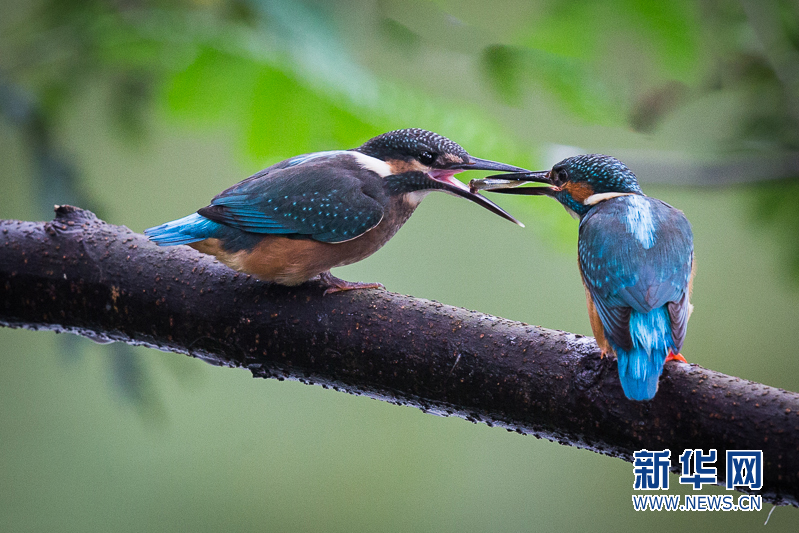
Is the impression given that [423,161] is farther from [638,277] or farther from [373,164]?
[638,277]

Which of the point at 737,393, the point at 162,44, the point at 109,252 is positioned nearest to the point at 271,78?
the point at 162,44

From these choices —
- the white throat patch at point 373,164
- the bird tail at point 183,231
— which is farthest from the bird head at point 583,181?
the bird tail at point 183,231

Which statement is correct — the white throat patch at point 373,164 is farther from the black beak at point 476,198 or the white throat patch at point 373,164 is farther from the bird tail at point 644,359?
the bird tail at point 644,359

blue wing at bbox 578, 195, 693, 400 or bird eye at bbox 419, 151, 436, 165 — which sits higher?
bird eye at bbox 419, 151, 436, 165

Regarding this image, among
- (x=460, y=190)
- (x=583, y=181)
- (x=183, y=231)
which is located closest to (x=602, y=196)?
(x=583, y=181)

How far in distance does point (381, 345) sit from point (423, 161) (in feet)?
1.51

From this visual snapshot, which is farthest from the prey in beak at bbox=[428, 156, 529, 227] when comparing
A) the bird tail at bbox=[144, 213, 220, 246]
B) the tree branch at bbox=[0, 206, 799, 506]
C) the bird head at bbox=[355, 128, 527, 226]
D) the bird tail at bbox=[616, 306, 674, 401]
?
the bird tail at bbox=[144, 213, 220, 246]

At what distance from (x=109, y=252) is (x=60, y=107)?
0.80 metres

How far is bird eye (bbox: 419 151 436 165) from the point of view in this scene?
5.46 ft

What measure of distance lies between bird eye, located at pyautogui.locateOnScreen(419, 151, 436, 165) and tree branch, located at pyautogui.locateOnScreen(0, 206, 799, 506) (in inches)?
13.0

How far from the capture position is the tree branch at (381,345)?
1.25m

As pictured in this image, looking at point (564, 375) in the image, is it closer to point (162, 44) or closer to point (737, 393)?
point (737, 393)

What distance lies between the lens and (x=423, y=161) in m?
1.68

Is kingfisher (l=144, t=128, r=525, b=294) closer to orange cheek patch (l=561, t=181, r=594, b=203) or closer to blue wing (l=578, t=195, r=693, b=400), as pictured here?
orange cheek patch (l=561, t=181, r=594, b=203)
